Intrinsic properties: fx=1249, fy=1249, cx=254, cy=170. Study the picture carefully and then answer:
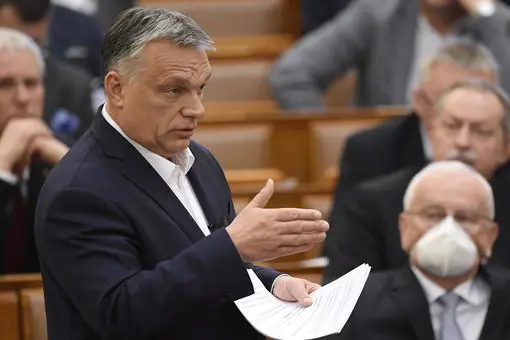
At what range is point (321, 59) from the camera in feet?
9.27

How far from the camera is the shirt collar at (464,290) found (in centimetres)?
162

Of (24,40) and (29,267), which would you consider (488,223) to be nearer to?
(29,267)

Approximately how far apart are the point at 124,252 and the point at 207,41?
7.4 inches

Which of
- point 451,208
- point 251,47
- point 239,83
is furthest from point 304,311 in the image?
point 251,47

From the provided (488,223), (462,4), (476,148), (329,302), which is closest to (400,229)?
(488,223)

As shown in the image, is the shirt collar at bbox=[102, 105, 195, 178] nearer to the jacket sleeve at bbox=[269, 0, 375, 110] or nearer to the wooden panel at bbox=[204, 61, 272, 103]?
the jacket sleeve at bbox=[269, 0, 375, 110]

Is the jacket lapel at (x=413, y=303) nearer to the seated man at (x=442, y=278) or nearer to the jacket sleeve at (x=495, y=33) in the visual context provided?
the seated man at (x=442, y=278)

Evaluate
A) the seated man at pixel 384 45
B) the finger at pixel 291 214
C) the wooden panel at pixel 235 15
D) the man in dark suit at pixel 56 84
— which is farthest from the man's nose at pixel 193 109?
the wooden panel at pixel 235 15

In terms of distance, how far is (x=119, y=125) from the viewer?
A: 3.46 feet

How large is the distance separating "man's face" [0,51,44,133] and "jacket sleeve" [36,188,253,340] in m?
1.00

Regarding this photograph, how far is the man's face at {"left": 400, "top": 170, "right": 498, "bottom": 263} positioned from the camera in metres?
1.68

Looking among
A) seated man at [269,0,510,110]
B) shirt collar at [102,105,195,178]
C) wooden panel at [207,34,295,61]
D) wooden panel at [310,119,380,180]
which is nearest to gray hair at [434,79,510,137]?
wooden panel at [310,119,380,180]

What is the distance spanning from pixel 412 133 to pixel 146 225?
1.31m

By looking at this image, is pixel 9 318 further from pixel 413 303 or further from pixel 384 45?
pixel 384 45
